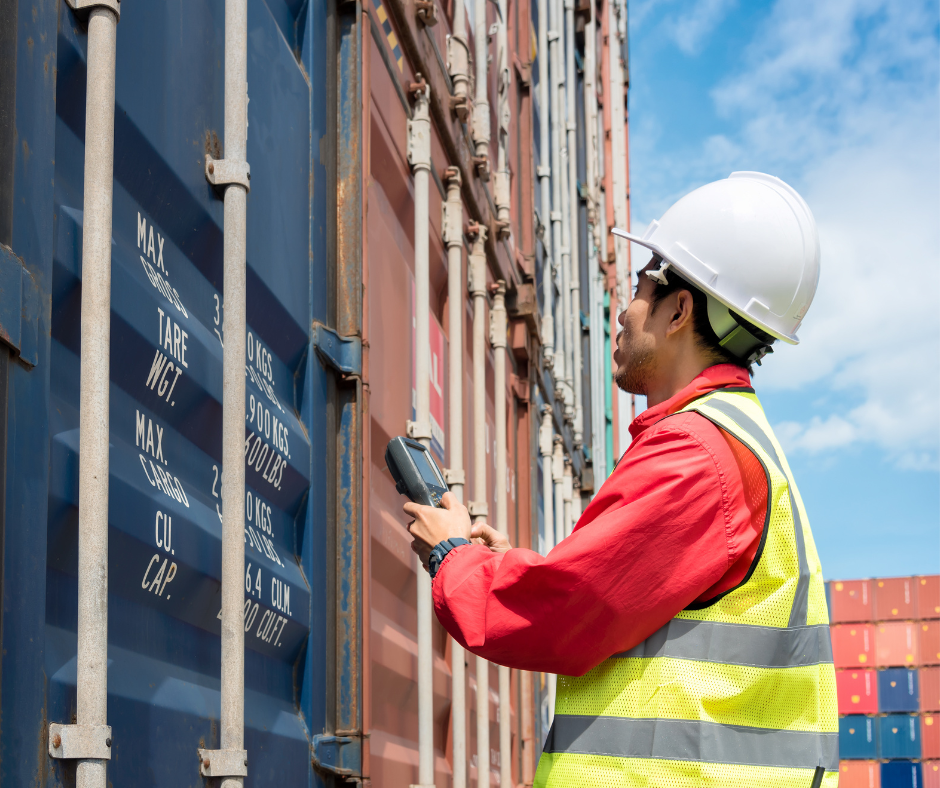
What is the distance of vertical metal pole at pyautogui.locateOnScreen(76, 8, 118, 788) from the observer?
1657 millimetres

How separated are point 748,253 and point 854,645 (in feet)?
52.1

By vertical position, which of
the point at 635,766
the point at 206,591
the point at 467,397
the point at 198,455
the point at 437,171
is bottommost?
the point at 635,766

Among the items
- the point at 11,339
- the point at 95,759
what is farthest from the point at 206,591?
the point at 11,339

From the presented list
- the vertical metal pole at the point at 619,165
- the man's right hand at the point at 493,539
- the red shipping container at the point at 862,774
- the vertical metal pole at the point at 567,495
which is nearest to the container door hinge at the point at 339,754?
the man's right hand at the point at 493,539

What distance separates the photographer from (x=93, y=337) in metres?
1.72

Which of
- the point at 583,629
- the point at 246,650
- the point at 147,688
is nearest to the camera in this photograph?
the point at 583,629

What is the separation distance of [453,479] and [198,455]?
1.76 meters

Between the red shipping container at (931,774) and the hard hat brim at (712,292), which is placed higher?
the hard hat brim at (712,292)

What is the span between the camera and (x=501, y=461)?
5.12 m

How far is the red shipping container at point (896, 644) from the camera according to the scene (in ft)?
53.9

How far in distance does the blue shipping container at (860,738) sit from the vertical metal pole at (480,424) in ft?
42.6

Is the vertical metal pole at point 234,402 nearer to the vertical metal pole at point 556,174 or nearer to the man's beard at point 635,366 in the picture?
the man's beard at point 635,366

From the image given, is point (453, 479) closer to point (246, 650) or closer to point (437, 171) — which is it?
point (437, 171)

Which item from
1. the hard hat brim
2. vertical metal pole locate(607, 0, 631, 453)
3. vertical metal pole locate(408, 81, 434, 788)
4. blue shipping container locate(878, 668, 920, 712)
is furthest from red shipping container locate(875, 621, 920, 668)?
the hard hat brim
